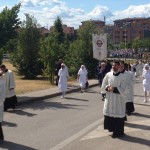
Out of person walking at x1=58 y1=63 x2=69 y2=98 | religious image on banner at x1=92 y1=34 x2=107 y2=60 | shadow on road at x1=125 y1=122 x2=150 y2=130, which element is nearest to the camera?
shadow on road at x1=125 y1=122 x2=150 y2=130

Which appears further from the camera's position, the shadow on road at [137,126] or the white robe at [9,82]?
the white robe at [9,82]

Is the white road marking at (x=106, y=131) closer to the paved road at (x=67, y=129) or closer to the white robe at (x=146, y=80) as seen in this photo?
the paved road at (x=67, y=129)

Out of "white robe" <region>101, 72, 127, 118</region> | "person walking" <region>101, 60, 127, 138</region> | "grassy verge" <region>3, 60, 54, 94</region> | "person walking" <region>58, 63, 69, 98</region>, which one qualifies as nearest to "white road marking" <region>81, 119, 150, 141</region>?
"person walking" <region>101, 60, 127, 138</region>

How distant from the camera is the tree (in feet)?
115

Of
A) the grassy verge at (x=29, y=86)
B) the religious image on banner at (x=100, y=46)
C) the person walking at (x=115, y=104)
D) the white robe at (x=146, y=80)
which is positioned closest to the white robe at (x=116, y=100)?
the person walking at (x=115, y=104)

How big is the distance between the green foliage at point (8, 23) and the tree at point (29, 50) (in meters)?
14.3

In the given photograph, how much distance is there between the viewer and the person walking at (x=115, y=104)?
1084cm

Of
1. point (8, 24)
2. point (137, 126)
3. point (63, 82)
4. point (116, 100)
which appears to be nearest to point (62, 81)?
point (63, 82)

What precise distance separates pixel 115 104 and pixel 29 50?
989 inches

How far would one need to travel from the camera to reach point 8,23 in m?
19.9

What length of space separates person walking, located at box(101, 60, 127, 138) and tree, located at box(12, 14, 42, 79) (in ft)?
79.9

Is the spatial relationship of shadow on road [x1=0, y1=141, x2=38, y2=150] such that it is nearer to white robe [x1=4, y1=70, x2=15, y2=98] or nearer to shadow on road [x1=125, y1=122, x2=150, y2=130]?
shadow on road [x1=125, y1=122, x2=150, y2=130]

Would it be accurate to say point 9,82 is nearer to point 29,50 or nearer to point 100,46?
point 100,46

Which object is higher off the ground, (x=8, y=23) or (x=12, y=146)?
(x=8, y=23)
